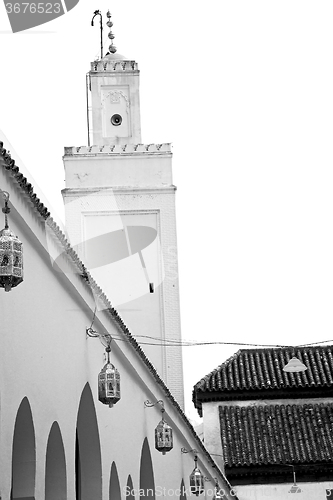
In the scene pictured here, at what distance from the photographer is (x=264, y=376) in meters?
25.1

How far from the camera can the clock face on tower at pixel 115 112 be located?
2266cm

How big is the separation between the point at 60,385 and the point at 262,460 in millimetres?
15902

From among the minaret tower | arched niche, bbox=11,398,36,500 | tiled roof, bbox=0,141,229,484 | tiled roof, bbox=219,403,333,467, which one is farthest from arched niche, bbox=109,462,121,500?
tiled roof, bbox=219,403,333,467

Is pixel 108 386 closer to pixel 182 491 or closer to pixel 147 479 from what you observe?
pixel 147 479

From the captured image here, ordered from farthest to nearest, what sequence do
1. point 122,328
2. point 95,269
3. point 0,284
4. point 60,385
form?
point 95,269 → point 122,328 → point 60,385 → point 0,284

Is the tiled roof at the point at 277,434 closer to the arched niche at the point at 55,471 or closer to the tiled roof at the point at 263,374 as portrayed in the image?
the tiled roof at the point at 263,374

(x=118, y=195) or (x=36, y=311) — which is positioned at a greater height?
(x=118, y=195)

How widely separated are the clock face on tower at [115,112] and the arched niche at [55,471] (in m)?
15.7

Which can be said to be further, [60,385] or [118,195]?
[118,195]

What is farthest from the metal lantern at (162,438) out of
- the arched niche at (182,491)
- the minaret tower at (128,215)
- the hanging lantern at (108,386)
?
the minaret tower at (128,215)

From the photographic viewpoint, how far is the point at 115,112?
22.7 metres

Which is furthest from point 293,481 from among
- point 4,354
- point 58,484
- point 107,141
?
point 4,354

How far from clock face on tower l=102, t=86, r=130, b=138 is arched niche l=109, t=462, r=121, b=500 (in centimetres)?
1372

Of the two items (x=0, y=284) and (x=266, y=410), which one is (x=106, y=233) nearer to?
(x=266, y=410)
